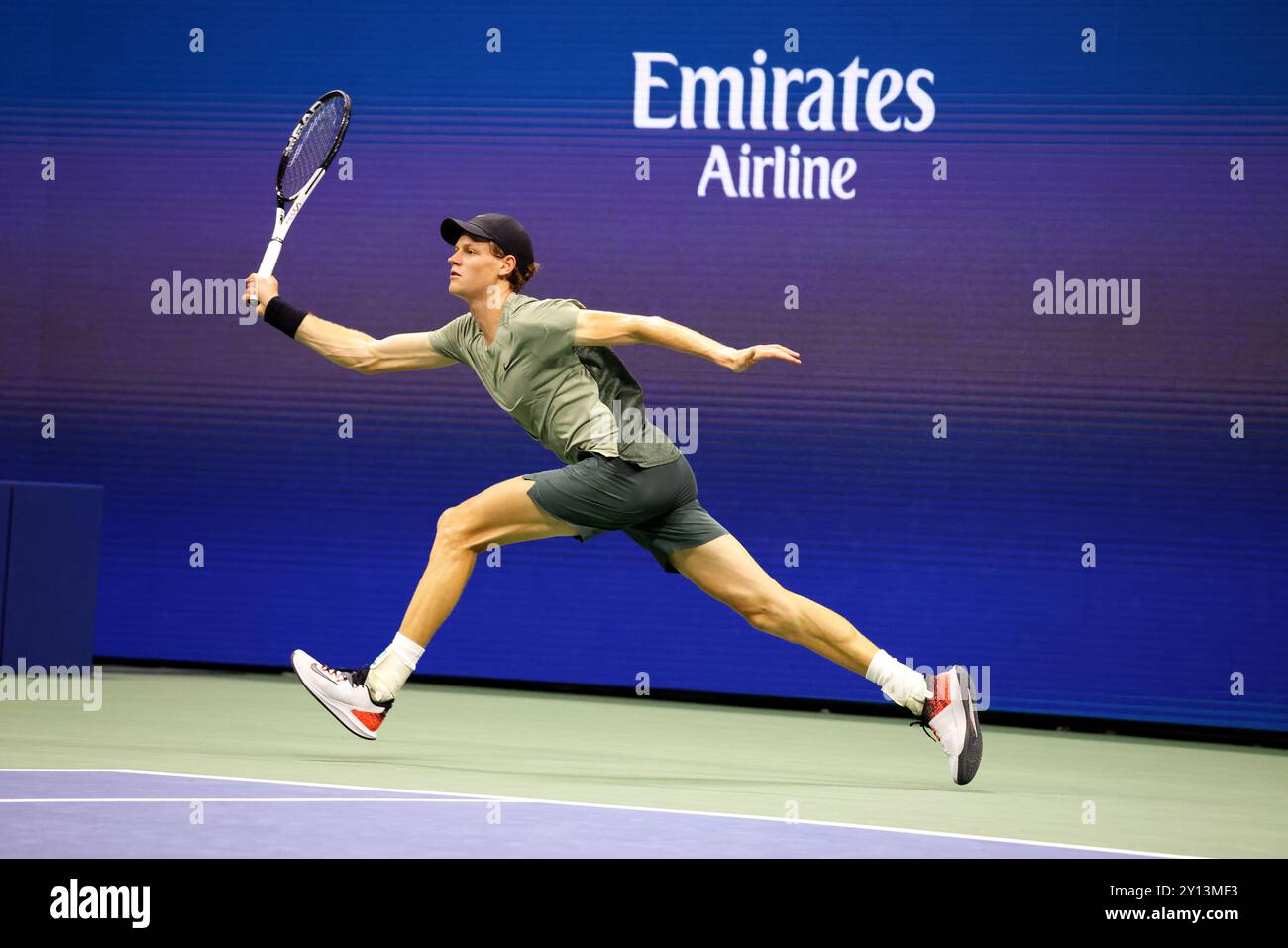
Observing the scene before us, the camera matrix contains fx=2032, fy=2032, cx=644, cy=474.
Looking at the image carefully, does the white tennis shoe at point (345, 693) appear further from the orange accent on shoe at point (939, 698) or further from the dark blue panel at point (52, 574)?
the dark blue panel at point (52, 574)

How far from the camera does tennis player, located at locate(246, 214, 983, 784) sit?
7004 mm

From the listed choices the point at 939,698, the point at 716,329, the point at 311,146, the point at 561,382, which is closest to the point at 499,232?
the point at 561,382

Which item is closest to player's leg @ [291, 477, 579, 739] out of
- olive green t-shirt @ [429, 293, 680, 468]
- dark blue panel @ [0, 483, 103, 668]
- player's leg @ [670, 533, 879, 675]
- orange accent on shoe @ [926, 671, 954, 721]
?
olive green t-shirt @ [429, 293, 680, 468]

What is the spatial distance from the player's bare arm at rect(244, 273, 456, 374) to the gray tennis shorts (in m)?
0.65

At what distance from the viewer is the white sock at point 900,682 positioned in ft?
22.9

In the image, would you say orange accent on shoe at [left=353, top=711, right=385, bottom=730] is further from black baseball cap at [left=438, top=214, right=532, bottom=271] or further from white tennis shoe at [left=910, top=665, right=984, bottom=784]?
white tennis shoe at [left=910, top=665, right=984, bottom=784]

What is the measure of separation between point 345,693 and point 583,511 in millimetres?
1065

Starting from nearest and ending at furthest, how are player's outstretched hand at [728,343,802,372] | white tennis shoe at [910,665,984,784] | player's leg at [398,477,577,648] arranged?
player's outstretched hand at [728,343,802,372]
white tennis shoe at [910,665,984,784]
player's leg at [398,477,577,648]

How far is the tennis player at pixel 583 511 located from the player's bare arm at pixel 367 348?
0.07 metres

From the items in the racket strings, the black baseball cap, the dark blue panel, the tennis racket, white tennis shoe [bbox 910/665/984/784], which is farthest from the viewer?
the dark blue panel

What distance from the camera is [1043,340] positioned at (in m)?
9.27

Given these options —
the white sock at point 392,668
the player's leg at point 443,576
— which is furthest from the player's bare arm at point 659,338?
the white sock at point 392,668

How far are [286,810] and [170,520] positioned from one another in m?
4.56

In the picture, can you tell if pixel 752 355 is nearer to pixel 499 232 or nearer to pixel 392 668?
pixel 499 232
